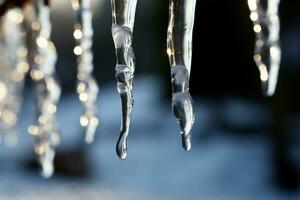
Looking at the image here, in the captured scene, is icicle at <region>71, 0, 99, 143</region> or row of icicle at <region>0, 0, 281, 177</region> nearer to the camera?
row of icicle at <region>0, 0, 281, 177</region>

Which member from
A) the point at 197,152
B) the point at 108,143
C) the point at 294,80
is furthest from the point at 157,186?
the point at 108,143

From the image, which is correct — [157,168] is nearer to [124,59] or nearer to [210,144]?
[210,144]

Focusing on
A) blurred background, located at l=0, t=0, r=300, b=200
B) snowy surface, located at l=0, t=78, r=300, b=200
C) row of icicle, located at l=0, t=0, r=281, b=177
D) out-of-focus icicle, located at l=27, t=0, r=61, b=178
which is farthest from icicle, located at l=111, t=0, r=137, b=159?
snowy surface, located at l=0, t=78, r=300, b=200

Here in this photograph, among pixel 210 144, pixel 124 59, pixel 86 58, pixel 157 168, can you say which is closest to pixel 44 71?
pixel 86 58

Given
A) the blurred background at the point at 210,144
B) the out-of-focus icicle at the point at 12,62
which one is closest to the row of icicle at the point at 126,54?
the out-of-focus icicle at the point at 12,62

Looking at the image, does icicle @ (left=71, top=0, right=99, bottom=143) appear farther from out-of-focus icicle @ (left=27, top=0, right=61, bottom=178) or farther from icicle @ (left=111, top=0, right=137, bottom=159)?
icicle @ (left=111, top=0, right=137, bottom=159)

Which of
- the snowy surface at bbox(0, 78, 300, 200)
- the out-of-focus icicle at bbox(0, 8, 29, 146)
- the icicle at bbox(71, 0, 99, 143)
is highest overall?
the icicle at bbox(71, 0, 99, 143)
